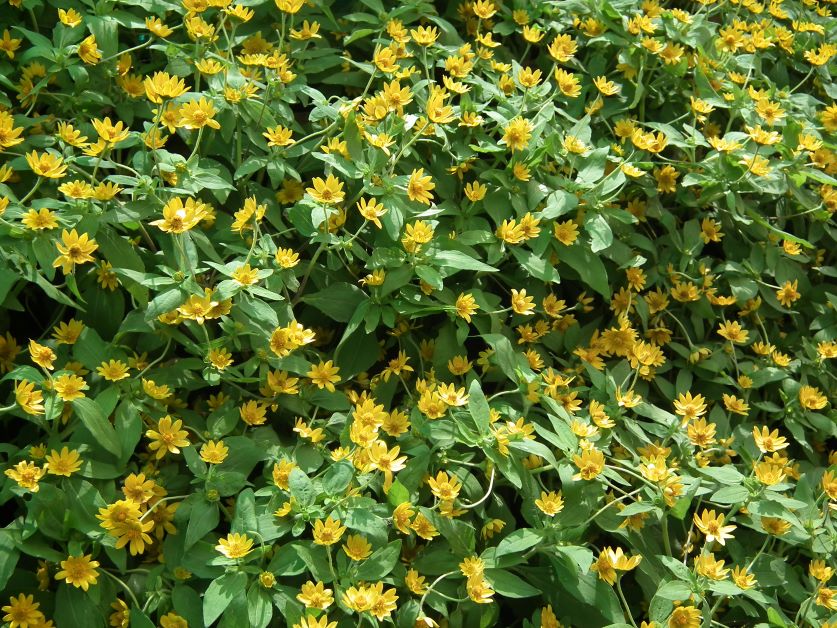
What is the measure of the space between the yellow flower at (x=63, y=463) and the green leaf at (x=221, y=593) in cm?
33

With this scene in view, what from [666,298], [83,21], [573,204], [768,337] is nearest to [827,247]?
[768,337]

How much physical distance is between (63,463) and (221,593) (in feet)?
1.25

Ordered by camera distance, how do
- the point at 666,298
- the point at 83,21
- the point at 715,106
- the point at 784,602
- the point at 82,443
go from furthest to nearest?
the point at 715,106 < the point at 666,298 < the point at 83,21 < the point at 784,602 < the point at 82,443

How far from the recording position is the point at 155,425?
1916mm

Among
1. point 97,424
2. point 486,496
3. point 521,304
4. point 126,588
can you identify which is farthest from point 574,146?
point 126,588

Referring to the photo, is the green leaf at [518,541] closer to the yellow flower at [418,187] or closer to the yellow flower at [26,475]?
the yellow flower at [418,187]

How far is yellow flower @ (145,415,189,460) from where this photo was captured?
1.83m

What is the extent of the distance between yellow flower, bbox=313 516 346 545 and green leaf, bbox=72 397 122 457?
0.42m

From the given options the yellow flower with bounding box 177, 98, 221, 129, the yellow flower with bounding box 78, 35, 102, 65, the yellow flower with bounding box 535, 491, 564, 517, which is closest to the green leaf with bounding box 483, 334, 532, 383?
the yellow flower with bounding box 535, 491, 564, 517

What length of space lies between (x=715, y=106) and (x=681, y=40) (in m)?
0.20

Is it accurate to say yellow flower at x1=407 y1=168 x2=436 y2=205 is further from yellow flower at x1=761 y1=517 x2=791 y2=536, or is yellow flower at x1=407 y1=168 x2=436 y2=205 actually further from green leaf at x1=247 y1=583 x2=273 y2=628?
yellow flower at x1=761 y1=517 x2=791 y2=536

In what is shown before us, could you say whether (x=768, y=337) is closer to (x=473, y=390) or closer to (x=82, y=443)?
(x=473, y=390)

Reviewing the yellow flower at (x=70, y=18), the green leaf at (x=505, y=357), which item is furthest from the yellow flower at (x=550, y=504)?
the yellow flower at (x=70, y=18)

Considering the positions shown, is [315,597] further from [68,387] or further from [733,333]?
[733,333]
